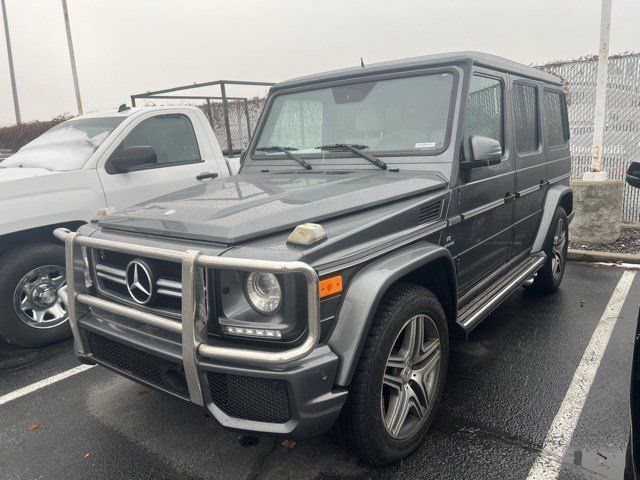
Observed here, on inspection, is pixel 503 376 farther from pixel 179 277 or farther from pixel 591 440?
pixel 179 277

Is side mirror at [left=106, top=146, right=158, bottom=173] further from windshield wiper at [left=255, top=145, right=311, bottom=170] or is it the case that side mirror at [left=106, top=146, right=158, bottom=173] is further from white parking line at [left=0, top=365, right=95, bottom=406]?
white parking line at [left=0, top=365, right=95, bottom=406]

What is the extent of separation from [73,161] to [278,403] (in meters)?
3.63

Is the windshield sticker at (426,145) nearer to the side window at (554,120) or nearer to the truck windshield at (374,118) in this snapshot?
the truck windshield at (374,118)

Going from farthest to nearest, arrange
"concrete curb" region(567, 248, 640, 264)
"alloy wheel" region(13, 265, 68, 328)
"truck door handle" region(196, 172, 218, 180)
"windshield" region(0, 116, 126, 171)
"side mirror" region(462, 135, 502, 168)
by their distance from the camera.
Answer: "concrete curb" region(567, 248, 640, 264) → "truck door handle" region(196, 172, 218, 180) → "windshield" region(0, 116, 126, 171) → "alloy wheel" region(13, 265, 68, 328) → "side mirror" region(462, 135, 502, 168)

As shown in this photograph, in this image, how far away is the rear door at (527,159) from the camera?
417cm

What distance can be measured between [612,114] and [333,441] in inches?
290

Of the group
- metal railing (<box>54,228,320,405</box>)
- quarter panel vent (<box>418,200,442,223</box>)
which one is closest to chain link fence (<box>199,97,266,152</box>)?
quarter panel vent (<box>418,200,442,223</box>)

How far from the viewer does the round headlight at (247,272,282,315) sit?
215 centimetres

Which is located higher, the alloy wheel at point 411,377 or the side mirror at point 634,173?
the side mirror at point 634,173

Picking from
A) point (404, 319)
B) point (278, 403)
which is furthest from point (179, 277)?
point (404, 319)

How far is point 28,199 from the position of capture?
4199mm

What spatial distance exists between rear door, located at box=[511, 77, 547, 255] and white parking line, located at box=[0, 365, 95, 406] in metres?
3.70

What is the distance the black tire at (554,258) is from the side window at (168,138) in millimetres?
3710

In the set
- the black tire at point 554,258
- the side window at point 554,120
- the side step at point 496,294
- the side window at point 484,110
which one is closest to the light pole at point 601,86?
the side window at point 554,120
